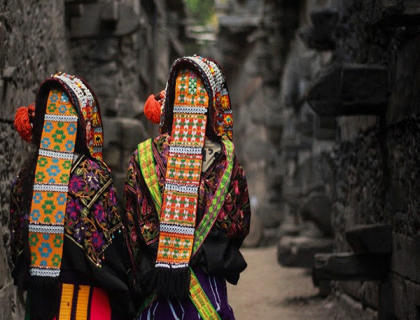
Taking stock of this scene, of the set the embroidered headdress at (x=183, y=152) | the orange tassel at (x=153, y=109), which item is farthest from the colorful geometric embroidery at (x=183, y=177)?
the orange tassel at (x=153, y=109)

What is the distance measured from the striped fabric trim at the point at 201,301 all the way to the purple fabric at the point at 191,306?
13 mm

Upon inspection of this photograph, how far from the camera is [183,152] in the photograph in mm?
2941

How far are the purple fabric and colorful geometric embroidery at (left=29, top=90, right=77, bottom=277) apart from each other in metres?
0.42

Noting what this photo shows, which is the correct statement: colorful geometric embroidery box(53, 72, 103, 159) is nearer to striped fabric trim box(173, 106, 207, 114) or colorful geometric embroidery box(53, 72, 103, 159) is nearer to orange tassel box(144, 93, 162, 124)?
orange tassel box(144, 93, 162, 124)

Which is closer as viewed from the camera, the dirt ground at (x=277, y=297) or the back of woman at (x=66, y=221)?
the back of woman at (x=66, y=221)

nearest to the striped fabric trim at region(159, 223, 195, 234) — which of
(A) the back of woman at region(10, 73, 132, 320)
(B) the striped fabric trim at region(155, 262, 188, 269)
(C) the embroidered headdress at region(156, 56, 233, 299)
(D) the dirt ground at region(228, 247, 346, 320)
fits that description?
(C) the embroidered headdress at region(156, 56, 233, 299)

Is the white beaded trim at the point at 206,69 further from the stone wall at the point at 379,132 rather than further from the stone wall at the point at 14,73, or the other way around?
the stone wall at the point at 14,73

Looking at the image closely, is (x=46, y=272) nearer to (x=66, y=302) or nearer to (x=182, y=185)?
(x=66, y=302)

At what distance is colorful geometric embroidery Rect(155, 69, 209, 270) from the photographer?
9.41 ft

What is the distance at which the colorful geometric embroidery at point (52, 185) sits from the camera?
9.62 feet

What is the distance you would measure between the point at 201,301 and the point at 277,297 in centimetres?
407

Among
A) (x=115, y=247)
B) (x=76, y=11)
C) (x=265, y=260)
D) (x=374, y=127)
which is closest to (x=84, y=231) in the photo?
(x=115, y=247)

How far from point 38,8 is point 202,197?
3.35 metres

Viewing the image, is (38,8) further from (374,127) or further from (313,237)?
(313,237)
